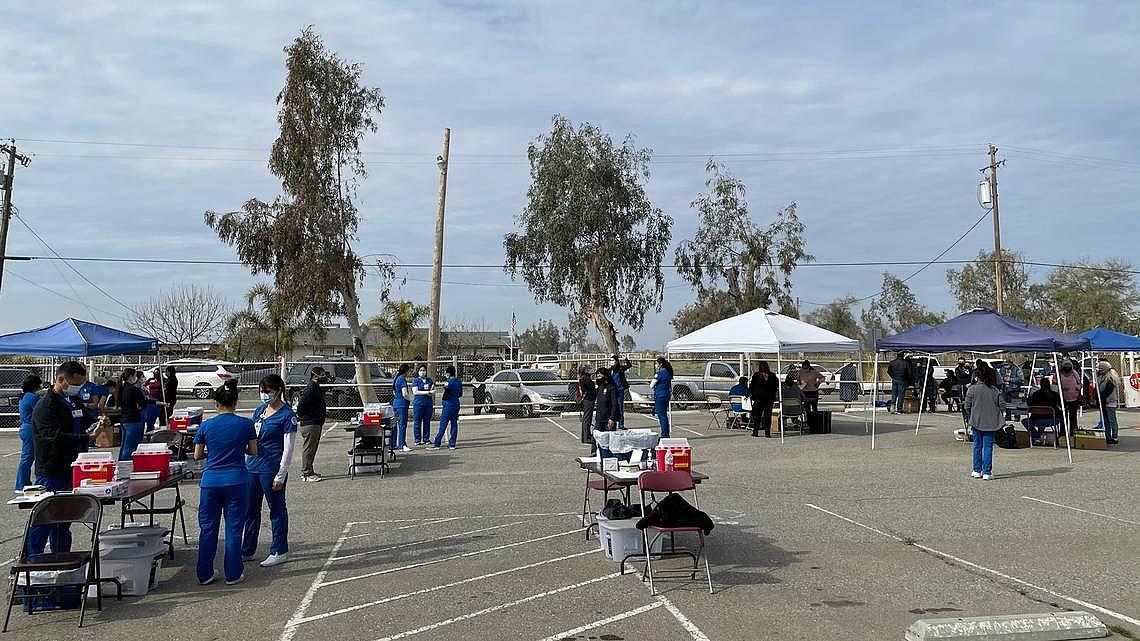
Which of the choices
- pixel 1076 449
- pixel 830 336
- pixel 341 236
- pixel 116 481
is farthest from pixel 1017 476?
pixel 341 236

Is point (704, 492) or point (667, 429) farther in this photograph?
point (667, 429)

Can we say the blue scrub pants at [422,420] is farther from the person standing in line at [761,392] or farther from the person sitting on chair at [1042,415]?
the person sitting on chair at [1042,415]

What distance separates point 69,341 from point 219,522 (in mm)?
12514

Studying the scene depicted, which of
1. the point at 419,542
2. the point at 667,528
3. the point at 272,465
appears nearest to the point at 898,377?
the point at 419,542

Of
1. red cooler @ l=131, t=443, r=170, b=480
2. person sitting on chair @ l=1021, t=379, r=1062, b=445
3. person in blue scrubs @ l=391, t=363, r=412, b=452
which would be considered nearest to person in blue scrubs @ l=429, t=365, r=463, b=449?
person in blue scrubs @ l=391, t=363, r=412, b=452

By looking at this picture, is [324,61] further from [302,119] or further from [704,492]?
[704,492]

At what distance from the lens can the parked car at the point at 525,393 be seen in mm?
26656

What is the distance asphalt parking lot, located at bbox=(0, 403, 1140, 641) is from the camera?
255 inches

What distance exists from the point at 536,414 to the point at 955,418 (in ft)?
37.1

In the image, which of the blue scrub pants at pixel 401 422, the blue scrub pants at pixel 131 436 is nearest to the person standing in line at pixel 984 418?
the blue scrub pants at pixel 401 422

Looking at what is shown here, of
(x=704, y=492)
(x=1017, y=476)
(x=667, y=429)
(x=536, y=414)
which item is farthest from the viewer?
(x=536, y=414)

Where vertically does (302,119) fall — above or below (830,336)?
above

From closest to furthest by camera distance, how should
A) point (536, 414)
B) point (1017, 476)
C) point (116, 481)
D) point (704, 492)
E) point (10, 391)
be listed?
point (116, 481) → point (704, 492) → point (1017, 476) → point (10, 391) → point (536, 414)

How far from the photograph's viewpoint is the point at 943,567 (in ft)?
26.2
